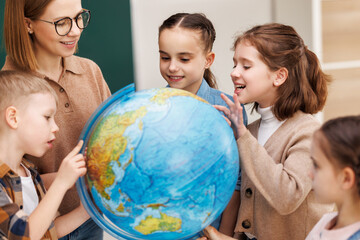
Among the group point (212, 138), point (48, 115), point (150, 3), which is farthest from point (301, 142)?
point (150, 3)

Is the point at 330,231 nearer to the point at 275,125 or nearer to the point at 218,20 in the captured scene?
the point at 275,125

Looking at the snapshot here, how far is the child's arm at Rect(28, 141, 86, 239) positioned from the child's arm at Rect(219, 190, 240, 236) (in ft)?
2.26

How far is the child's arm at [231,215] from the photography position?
1.88m

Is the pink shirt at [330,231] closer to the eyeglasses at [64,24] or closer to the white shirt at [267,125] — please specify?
the white shirt at [267,125]

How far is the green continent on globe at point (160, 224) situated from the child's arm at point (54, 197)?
260mm

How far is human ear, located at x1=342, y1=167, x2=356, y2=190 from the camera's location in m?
1.29

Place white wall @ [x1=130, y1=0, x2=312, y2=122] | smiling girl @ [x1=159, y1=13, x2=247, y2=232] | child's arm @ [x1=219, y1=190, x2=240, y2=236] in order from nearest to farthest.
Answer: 1. child's arm @ [x1=219, y1=190, x2=240, y2=236]
2. smiling girl @ [x1=159, y1=13, x2=247, y2=232]
3. white wall @ [x1=130, y1=0, x2=312, y2=122]

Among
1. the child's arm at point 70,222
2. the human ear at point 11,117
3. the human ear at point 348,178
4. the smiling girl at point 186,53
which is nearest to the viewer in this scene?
the human ear at point 348,178

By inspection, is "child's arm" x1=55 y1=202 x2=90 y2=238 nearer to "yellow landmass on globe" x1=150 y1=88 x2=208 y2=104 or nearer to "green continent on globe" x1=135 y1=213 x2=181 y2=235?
"green continent on globe" x1=135 y1=213 x2=181 y2=235

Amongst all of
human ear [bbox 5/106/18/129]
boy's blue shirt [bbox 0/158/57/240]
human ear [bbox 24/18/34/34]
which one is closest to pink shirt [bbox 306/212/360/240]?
boy's blue shirt [bbox 0/158/57/240]

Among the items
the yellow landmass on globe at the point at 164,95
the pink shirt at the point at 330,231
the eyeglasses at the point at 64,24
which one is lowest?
the pink shirt at the point at 330,231

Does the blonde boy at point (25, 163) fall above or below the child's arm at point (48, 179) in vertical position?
above

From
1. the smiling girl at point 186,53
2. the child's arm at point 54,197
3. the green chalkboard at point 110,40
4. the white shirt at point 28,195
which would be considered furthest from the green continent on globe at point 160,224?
the green chalkboard at point 110,40

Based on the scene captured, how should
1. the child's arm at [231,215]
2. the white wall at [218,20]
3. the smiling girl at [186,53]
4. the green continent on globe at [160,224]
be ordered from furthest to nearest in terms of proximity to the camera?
1. the white wall at [218,20]
2. the smiling girl at [186,53]
3. the child's arm at [231,215]
4. the green continent on globe at [160,224]
